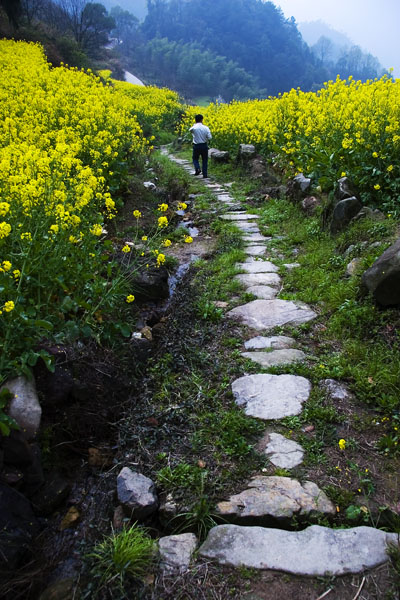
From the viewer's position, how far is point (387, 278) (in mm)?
3523

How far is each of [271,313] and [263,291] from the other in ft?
1.78

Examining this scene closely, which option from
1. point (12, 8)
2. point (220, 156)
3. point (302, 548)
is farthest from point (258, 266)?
point (12, 8)

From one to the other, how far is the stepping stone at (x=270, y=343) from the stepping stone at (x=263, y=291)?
825 mm

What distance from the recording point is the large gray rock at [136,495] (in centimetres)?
234

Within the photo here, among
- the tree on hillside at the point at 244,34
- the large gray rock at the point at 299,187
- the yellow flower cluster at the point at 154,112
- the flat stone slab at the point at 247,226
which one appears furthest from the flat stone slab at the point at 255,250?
the tree on hillside at the point at 244,34

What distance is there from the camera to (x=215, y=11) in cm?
12588

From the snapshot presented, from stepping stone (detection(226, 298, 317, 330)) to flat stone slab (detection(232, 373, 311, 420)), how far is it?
0.85 meters

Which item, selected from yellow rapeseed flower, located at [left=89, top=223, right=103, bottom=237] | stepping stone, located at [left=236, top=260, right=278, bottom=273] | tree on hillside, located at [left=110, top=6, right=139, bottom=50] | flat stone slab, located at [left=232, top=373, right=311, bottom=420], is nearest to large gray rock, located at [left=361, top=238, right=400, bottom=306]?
flat stone slab, located at [left=232, top=373, right=311, bottom=420]

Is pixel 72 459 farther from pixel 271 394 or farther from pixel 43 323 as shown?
pixel 271 394

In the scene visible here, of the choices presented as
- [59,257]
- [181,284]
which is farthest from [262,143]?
[59,257]

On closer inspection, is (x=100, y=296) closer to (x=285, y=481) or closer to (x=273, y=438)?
(x=273, y=438)

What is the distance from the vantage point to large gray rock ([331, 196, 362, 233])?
17.4 feet

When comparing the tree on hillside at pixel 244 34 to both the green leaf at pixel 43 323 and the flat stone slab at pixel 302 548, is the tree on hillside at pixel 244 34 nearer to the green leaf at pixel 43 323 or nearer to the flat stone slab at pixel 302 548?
the green leaf at pixel 43 323

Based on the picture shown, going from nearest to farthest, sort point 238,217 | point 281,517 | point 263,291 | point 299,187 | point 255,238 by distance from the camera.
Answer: point 281,517 → point 263,291 → point 255,238 → point 299,187 → point 238,217
